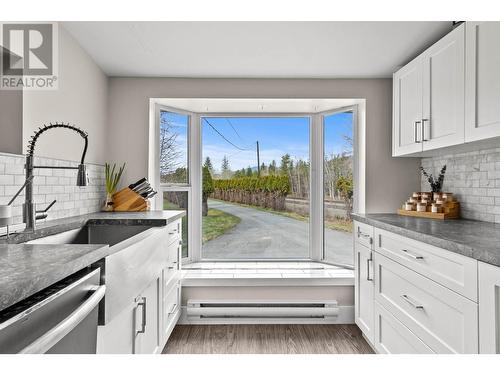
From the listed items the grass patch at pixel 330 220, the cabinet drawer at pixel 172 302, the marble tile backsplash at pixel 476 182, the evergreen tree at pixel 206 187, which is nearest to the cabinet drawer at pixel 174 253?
the cabinet drawer at pixel 172 302

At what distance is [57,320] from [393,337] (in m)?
1.87

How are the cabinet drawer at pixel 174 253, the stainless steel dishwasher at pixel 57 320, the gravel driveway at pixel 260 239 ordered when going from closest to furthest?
the stainless steel dishwasher at pixel 57 320 < the cabinet drawer at pixel 174 253 < the gravel driveway at pixel 260 239

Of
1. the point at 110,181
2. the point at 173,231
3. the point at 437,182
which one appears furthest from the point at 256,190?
the point at 437,182

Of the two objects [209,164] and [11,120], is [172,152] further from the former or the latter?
[11,120]

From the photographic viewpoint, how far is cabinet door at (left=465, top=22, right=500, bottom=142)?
1.65 meters

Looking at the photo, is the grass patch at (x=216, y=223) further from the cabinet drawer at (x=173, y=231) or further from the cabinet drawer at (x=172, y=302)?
the cabinet drawer at (x=172, y=302)

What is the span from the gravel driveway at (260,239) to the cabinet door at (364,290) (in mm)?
750

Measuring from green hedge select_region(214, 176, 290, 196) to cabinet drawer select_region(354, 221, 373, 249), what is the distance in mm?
1000

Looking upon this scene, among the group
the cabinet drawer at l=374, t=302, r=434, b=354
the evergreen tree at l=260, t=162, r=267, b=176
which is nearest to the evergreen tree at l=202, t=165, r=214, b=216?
the evergreen tree at l=260, t=162, r=267, b=176

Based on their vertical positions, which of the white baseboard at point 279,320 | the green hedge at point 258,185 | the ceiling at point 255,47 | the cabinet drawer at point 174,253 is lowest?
the white baseboard at point 279,320

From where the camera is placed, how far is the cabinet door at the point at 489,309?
3.72 feet

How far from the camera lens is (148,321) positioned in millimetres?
1896

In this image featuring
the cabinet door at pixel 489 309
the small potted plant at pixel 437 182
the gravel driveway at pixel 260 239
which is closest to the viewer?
the cabinet door at pixel 489 309

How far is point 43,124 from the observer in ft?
6.50
